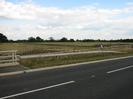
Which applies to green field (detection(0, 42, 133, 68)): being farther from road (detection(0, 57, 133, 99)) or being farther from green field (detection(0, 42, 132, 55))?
road (detection(0, 57, 133, 99))

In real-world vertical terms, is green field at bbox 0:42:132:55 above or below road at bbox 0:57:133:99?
below

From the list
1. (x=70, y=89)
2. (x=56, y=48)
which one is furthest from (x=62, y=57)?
(x=56, y=48)

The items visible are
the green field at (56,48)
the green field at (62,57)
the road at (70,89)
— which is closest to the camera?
the road at (70,89)

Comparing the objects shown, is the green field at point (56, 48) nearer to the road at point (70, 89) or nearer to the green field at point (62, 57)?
the green field at point (62, 57)

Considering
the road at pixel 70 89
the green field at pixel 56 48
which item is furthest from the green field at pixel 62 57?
the road at pixel 70 89

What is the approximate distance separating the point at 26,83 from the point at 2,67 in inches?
290

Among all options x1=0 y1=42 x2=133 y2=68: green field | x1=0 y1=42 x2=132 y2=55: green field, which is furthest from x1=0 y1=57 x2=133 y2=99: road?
x1=0 y1=42 x2=132 y2=55: green field

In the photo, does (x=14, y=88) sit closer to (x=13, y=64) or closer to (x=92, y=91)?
(x=92, y=91)

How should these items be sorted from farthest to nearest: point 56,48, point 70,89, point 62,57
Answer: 1. point 56,48
2. point 62,57
3. point 70,89

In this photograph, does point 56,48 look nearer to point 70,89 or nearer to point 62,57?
point 62,57

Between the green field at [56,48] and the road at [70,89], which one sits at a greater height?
the road at [70,89]

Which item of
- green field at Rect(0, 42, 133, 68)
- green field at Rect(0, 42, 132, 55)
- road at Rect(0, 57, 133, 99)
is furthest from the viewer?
green field at Rect(0, 42, 132, 55)

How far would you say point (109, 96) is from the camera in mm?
9375

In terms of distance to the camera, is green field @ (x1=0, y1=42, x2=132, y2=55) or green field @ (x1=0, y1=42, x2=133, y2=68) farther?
green field @ (x1=0, y1=42, x2=132, y2=55)
